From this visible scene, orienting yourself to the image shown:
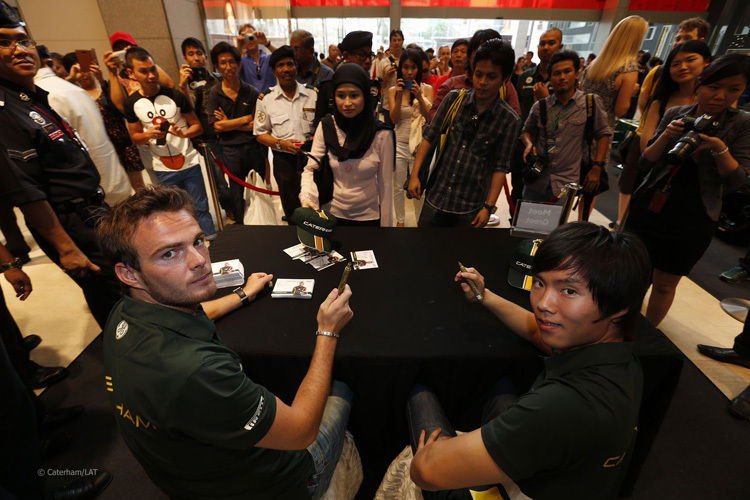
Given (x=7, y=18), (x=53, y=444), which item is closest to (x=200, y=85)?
(x=7, y=18)

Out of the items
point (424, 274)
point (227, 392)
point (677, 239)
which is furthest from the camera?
point (677, 239)

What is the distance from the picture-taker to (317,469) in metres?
1.23

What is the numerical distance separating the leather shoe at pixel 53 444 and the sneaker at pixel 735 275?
515cm

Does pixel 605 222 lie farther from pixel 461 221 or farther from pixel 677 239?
pixel 461 221

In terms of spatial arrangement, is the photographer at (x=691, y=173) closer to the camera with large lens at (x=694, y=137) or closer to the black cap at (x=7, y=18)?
the camera with large lens at (x=694, y=137)

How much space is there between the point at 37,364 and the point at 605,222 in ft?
18.2

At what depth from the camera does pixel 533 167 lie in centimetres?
267

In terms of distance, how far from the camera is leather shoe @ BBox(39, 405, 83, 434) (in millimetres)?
1896

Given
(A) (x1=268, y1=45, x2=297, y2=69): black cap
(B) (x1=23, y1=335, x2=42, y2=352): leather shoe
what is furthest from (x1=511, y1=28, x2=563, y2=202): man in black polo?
(B) (x1=23, y1=335, x2=42, y2=352): leather shoe

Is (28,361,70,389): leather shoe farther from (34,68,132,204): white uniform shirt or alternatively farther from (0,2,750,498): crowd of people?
(34,68,132,204): white uniform shirt

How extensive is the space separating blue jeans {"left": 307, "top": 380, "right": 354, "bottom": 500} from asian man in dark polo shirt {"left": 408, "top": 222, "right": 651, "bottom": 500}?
1.16ft

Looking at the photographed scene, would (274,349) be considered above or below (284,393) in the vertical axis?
above

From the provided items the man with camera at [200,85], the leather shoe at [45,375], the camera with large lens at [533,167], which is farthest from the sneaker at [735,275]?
the leather shoe at [45,375]

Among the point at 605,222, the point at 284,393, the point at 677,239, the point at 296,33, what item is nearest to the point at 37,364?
the point at 284,393
